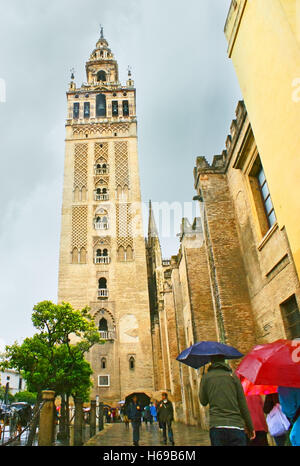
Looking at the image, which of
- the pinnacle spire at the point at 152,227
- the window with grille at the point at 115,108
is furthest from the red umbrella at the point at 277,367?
the window with grille at the point at 115,108

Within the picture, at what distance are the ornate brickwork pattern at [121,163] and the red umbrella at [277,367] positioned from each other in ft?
100.0

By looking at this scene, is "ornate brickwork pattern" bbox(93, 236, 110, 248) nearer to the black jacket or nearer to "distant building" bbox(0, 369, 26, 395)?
the black jacket

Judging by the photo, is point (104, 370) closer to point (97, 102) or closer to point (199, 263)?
Result: point (199, 263)

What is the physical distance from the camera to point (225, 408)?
Result: 11.0 feet

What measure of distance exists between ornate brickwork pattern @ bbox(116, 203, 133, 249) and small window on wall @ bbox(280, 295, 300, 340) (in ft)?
82.9

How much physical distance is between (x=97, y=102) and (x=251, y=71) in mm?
35358

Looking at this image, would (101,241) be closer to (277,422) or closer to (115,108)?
(115,108)

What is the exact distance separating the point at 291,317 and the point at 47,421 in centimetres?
457

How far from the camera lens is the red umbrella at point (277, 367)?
353 cm

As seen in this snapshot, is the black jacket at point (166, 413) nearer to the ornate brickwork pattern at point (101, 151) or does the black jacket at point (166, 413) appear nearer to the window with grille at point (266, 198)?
the window with grille at point (266, 198)

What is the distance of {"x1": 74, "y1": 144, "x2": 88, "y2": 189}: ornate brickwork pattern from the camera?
33656 mm

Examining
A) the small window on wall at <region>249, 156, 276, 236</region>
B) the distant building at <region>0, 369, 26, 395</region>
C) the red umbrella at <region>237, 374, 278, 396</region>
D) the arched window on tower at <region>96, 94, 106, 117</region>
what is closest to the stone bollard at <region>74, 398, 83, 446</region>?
the red umbrella at <region>237, 374, 278, 396</region>
